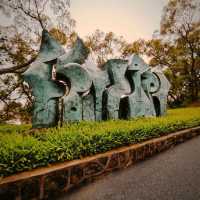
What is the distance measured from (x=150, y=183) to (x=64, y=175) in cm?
149

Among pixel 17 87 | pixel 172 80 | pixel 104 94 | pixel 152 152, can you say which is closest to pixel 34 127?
pixel 104 94

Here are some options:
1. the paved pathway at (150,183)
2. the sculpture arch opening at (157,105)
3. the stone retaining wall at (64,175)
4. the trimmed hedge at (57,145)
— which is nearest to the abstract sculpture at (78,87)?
the sculpture arch opening at (157,105)

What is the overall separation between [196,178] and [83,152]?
209cm

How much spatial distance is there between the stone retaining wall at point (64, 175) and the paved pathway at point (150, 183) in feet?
0.47

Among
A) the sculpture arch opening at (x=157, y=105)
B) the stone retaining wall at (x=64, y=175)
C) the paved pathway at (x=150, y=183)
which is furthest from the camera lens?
the sculpture arch opening at (x=157, y=105)

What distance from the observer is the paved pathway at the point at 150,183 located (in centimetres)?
321

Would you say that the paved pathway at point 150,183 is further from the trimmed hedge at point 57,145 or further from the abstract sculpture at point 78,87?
the abstract sculpture at point 78,87

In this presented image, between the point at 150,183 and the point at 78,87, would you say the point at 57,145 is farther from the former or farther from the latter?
the point at 78,87

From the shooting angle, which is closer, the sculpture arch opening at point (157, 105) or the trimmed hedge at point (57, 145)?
the trimmed hedge at point (57, 145)

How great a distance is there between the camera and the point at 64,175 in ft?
11.0

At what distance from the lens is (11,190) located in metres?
2.68

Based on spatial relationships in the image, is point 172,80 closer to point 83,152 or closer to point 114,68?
point 114,68

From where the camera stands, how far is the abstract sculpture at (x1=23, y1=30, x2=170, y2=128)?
676 centimetres

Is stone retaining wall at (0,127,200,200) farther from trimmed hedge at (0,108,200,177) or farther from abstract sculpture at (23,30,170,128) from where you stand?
abstract sculpture at (23,30,170,128)
